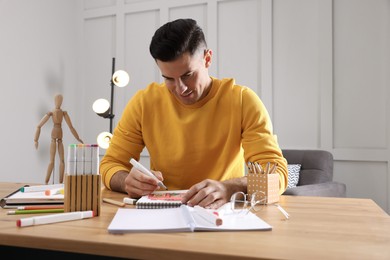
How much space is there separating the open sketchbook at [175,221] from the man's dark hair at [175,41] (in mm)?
638

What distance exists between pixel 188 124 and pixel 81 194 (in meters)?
0.73

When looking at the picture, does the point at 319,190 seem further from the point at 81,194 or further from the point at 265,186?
the point at 81,194

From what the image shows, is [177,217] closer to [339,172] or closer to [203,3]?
[339,172]

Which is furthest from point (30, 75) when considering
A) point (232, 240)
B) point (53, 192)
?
point (232, 240)

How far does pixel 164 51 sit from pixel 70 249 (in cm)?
87

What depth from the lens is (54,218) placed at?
0.86 metres

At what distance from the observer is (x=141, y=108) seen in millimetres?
1674

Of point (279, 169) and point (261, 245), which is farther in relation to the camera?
point (279, 169)

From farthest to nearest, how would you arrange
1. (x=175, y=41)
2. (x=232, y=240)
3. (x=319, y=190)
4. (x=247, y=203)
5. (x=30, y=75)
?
(x=30, y=75) → (x=319, y=190) → (x=175, y=41) → (x=247, y=203) → (x=232, y=240)

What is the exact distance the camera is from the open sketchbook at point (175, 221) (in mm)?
770

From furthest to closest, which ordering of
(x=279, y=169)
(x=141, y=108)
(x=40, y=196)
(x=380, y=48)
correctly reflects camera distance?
(x=380, y=48), (x=141, y=108), (x=279, y=169), (x=40, y=196)

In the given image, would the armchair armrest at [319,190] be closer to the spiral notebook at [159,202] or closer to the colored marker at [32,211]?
the spiral notebook at [159,202]

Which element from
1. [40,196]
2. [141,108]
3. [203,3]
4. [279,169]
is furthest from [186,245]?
[203,3]

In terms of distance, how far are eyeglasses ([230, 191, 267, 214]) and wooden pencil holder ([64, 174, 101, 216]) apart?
1.13ft
